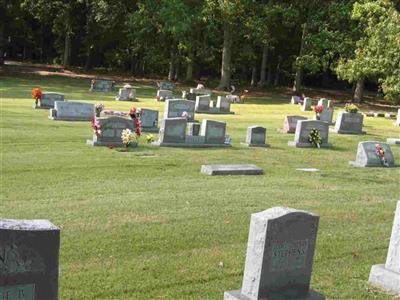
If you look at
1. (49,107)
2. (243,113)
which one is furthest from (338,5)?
(49,107)

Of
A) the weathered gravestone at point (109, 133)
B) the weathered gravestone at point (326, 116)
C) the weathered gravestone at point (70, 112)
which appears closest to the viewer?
the weathered gravestone at point (109, 133)

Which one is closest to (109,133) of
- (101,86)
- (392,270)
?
(392,270)

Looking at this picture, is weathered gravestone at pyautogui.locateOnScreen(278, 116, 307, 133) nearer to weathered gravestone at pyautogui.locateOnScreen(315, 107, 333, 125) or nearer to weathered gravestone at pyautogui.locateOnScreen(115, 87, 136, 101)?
weathered gravestone at pyautogui.locateOnScreen(315, 107, 333, 125)

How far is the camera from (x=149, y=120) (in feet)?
72.3

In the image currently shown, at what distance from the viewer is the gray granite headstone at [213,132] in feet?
63.6

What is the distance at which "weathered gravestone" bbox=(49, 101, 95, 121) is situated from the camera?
2309 centimetres

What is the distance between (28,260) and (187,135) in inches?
588

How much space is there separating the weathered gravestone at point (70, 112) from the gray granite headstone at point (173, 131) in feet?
18.5

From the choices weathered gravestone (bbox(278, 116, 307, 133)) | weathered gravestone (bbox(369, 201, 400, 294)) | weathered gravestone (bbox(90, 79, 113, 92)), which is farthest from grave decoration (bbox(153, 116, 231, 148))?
weathered gravestone (bbox(90, 79, 113, 92))

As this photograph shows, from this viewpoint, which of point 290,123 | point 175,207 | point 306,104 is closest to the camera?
point 175,207

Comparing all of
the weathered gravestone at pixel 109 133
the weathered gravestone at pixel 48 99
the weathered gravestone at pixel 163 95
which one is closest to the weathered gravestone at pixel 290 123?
the weathered gravestone at pixel 109 133

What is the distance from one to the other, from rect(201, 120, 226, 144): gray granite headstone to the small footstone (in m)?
4.48

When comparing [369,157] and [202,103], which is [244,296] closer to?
[369,157]

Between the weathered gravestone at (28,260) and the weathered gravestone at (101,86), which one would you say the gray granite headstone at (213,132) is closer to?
the weathered gravestone at (28,260)
